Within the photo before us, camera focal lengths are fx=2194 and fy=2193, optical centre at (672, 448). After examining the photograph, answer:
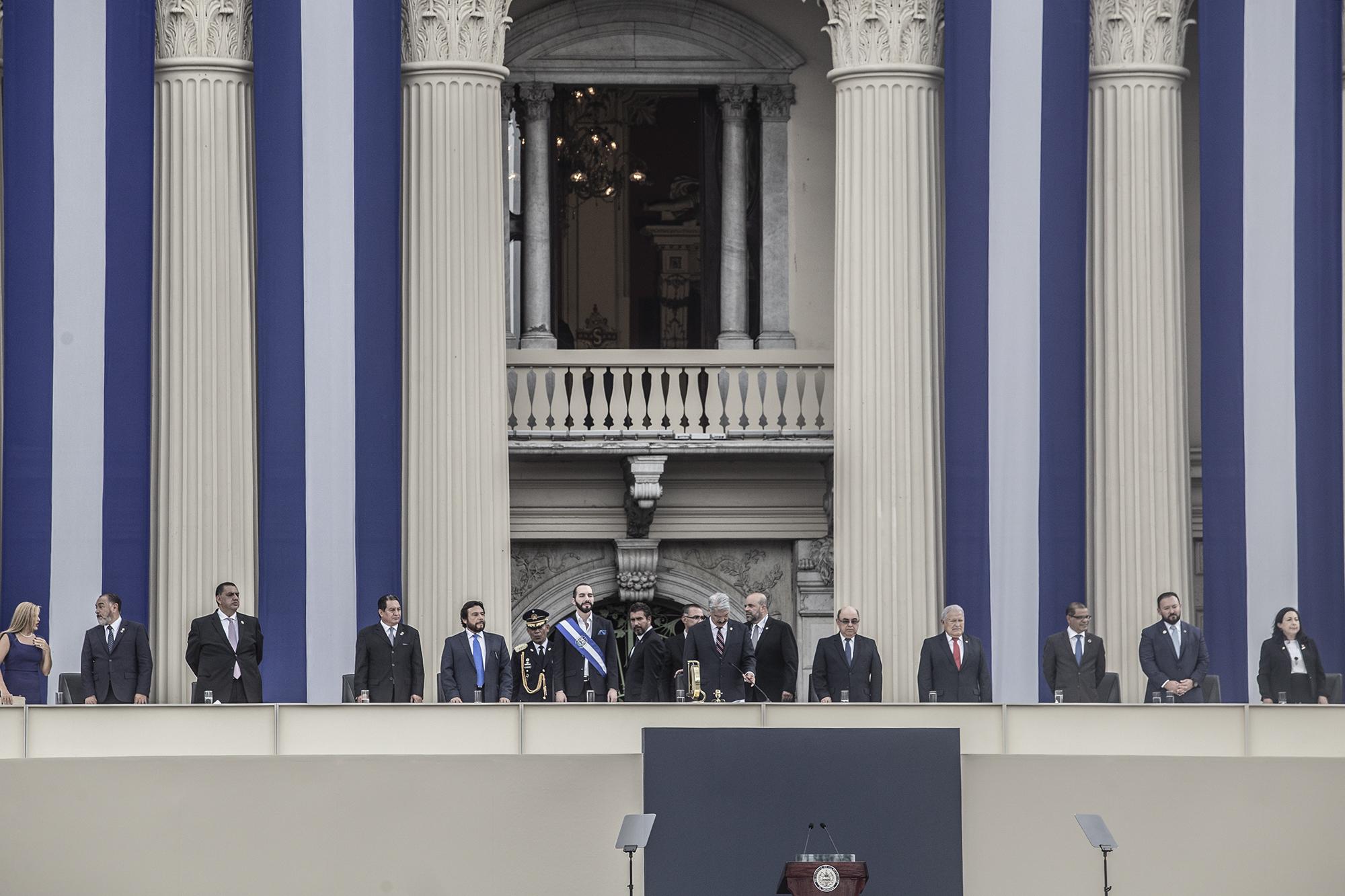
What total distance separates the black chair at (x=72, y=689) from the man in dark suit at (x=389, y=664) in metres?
2.17

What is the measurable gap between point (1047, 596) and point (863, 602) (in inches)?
61.2

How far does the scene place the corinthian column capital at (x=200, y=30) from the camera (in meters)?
19.2

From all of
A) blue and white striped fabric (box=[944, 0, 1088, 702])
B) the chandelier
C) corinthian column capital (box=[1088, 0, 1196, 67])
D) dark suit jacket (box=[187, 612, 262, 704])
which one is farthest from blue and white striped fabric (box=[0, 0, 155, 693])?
A: corinthian column capital (box=[1088, 0, 1196, 67])

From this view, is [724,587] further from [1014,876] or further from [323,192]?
[1014,876]

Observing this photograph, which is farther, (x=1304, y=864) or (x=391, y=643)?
(x=391, y=643)

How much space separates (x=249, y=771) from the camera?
547 inches

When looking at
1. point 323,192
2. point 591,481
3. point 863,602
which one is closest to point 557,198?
point 591,481

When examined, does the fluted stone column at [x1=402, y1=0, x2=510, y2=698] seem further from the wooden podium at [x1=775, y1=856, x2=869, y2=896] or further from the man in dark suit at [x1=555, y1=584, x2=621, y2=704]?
the wooden podium at [x1=775, y1=856, x2=869, y2=896]

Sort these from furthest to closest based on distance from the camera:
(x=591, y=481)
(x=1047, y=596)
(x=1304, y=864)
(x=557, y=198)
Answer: (x=557, y=198)
(x=591, y=481)
(x=1047, y=596)
(x=1304, y=864)

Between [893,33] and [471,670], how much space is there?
24.0 ft

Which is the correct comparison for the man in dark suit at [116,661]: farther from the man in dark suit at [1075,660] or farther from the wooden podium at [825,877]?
the man in dark suit at [1075,660]

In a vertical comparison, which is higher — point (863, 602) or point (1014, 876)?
point (863, 602)

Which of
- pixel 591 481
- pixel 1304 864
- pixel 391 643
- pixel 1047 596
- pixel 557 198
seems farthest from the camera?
pixel 557 198

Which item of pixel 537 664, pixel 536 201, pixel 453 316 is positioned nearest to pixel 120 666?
pixel 537 664
